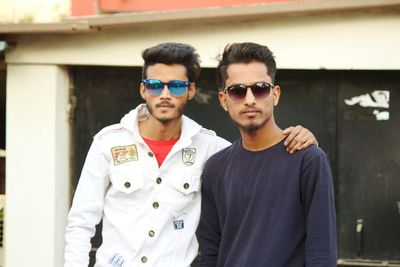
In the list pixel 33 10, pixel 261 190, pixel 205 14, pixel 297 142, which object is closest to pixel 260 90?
pixel 297 142

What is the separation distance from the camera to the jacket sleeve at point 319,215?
3273mm

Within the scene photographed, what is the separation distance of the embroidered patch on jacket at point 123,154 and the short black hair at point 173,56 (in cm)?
35

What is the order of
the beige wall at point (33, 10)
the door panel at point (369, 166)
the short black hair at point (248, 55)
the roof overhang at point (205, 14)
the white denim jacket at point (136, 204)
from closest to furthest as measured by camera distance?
the short black hair at point (248, 55)
the white denim jacket at point (136, 204)
the roof overhang at point (205, 14)
the door panel at point (369, 166)
the beige wall at point (33, 10)

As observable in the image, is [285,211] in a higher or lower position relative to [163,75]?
lower

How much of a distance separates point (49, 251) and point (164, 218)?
2863 mm

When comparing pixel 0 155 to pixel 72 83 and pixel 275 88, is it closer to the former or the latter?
pixel 72 83

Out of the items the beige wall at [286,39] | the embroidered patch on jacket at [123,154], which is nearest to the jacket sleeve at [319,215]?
the embroidered patch on jacket at [123,154]

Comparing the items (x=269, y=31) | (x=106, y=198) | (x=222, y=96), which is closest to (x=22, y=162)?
(x=269, y=31)

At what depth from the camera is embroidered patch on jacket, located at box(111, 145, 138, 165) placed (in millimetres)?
3873

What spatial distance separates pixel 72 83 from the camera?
6.43 metres

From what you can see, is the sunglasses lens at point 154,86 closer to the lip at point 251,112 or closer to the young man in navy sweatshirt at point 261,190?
the young man in navy sweatshirt at point 261,190

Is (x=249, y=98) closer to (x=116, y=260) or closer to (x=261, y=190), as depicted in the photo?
(x=261, y=190)

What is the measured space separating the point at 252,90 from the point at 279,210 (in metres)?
0.53

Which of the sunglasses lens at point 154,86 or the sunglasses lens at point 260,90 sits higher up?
the sunglasses lens at point 154,86
